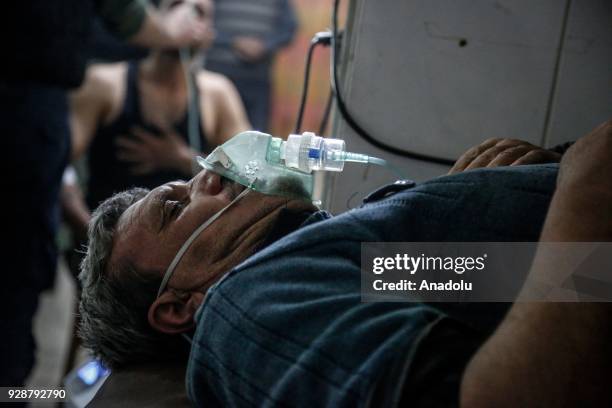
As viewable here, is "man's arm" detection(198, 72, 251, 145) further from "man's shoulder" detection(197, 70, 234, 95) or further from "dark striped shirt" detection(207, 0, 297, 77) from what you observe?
"dark striped shirt" detection(207, 0, 297, 77)

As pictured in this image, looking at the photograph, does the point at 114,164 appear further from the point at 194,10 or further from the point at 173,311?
the point at 173,311

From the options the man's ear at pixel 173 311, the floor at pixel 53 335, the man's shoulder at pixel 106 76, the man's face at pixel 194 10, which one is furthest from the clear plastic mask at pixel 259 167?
the man's face at pixel 194 10

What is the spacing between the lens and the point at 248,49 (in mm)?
4316

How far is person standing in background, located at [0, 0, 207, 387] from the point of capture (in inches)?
69.2

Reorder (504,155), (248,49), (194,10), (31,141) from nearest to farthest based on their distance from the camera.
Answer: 1. (504,155)
2. (31,141)
3. (194,10)
4. (248,49)

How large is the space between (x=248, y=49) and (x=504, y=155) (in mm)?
3415

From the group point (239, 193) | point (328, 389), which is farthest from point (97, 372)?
point (328, 389)

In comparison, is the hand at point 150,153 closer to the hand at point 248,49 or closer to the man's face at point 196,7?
the man's face at point 196,7

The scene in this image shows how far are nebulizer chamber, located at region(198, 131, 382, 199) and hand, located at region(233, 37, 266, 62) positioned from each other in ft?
10.8

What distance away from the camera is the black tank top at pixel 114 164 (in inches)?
108

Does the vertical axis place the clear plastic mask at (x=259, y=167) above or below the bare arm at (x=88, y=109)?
above

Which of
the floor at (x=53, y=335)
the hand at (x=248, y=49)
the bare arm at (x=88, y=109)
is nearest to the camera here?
the bare arm at (x=88, y=109)

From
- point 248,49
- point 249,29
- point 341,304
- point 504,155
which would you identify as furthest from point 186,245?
point 249,29

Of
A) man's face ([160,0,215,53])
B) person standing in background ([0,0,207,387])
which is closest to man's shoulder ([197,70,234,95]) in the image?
man's face ([160,0,215,53])
